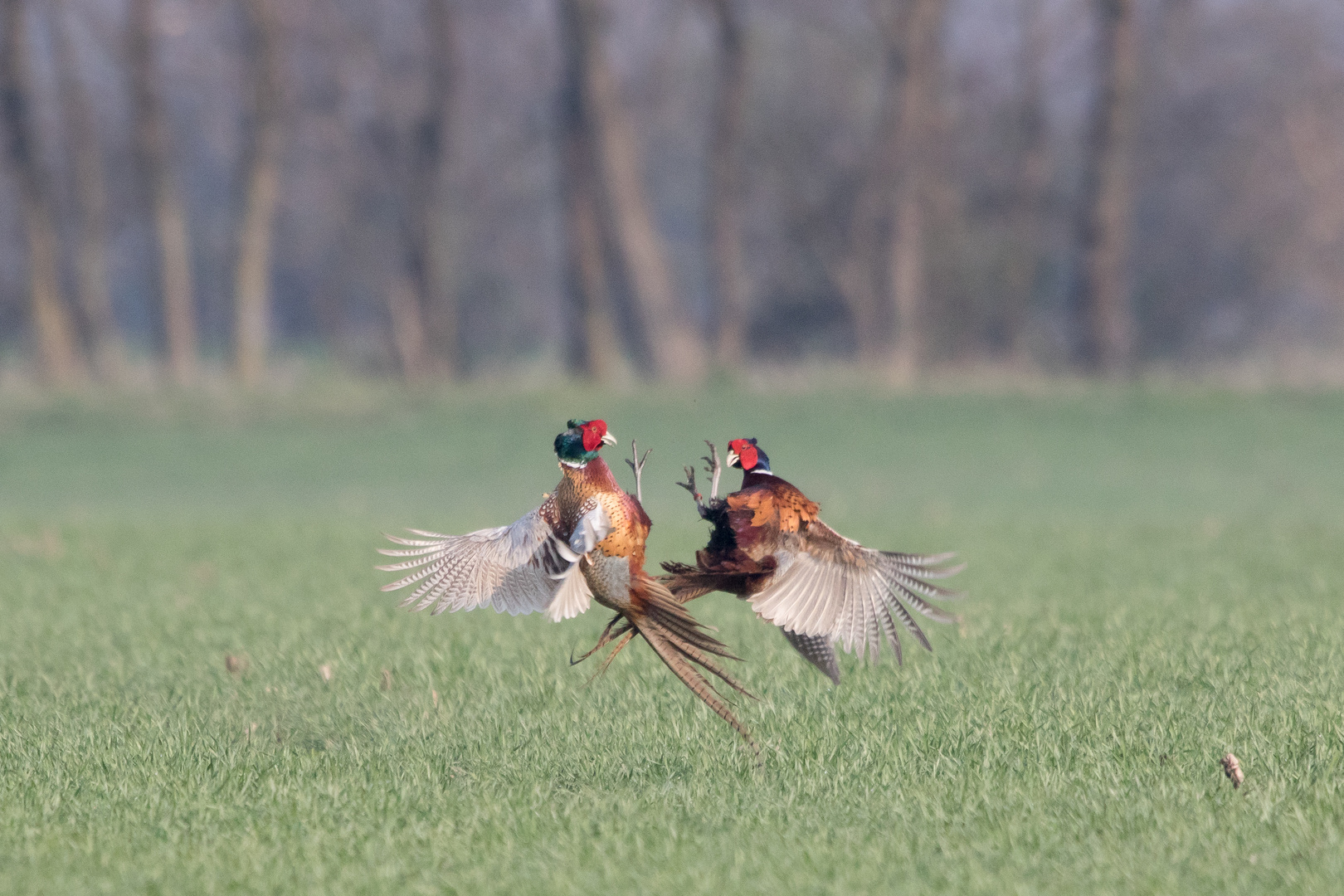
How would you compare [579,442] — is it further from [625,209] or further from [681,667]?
[625,209]

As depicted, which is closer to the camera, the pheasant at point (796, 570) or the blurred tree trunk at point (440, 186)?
the pheasant at point (796, 570)

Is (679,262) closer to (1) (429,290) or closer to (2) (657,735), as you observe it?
(1) (429,290)

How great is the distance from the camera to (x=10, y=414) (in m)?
25.2

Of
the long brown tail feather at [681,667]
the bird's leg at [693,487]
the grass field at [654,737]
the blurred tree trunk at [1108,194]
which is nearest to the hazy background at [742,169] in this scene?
the blurred tree trunk at [1108,194]

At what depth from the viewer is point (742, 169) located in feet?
126

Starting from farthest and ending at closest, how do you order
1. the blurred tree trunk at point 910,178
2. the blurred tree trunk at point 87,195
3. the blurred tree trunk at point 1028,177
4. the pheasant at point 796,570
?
1. the blurred tree trunk at point 1028,177
2. the blurred tree trunk at point 87,195
3. the blurred tree trunk at point 910,178
4. the pheasant at point 796,570

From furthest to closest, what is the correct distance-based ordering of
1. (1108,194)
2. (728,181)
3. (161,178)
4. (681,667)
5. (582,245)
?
(728,181) < (161,178) < (582,245) < (1108,194) < (681,667)

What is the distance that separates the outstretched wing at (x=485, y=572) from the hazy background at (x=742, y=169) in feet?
75.4

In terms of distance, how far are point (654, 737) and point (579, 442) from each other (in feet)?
5.97

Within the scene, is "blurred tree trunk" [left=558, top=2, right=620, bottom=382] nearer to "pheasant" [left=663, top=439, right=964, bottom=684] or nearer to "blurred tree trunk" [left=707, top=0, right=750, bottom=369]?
"blurred tree trunk" [left=707, top=0, right=750, bottom=369]

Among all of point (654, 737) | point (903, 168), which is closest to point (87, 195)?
point (903, 168)

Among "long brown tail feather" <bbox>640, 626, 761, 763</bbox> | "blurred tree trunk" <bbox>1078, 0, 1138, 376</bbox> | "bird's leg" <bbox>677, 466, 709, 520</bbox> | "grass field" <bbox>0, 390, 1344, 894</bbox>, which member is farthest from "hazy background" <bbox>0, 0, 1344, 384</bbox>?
"bird's leg" <bbox>677, 466, 709, 520</bbox>

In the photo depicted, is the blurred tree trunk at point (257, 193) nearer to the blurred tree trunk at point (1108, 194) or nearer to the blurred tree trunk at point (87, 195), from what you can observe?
the blurred tree trunk at point (87, 195)

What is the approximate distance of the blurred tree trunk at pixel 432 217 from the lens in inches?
1265
